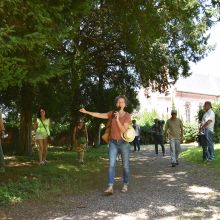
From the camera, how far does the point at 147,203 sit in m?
8.08

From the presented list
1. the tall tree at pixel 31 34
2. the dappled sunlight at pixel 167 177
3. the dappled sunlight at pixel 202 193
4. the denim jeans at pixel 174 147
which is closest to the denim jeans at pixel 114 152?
the dappled sunlight at pixel 202 193

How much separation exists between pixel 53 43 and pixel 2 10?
4.82 ft

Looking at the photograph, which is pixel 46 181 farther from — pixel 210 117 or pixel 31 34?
pixel 210 117

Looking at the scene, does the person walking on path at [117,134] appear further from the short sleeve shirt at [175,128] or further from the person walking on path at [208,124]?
the person walking on path at [208,124]

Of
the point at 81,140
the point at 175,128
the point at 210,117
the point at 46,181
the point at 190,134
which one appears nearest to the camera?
the point at 46,181

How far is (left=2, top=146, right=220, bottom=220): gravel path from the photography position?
23.8 ft

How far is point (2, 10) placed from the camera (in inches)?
330

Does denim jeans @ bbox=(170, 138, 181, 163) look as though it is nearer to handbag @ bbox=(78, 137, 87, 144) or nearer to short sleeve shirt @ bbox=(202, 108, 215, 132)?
short sleeve shirt @ bbox=(202, 108, 215, 132)

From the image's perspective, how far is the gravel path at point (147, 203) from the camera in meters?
7.25

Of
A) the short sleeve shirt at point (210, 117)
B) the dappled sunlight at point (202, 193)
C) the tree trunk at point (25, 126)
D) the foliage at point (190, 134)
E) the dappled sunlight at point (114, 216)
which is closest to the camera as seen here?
the dappled sunlight at point (114, 216)

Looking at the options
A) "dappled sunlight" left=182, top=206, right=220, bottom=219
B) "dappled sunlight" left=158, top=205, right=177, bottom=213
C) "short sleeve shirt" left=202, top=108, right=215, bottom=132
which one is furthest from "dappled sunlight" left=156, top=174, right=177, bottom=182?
"dappled sunlight" left=182, top=206, right=220, bottom=219

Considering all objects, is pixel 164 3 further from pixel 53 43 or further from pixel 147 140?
pixel 147 140

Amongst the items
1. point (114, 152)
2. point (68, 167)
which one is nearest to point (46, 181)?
point (114, 152)

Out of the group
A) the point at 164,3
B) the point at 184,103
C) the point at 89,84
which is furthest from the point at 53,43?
the point at 184,103
